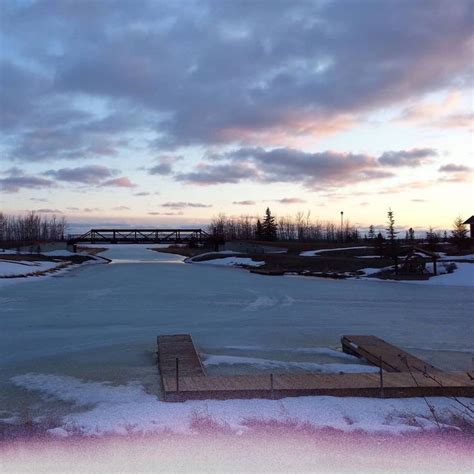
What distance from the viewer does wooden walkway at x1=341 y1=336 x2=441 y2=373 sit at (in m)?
8.47

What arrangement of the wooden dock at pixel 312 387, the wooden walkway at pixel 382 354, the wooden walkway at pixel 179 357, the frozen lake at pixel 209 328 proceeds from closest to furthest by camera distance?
the wooden dock at pixel 312 387
the wooden walkway at pixel 179 357
the wooden walkway at pixel 382 354
the frozen lake at pixel 209 328

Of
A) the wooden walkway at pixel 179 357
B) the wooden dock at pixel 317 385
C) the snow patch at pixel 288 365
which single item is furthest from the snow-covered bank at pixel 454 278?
the wooden dock at pixel 317 385

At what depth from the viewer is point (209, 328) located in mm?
13375

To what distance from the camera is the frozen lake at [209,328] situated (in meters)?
8.94

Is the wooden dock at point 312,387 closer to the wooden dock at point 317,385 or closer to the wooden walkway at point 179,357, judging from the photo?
the wooden dock at point 317,385

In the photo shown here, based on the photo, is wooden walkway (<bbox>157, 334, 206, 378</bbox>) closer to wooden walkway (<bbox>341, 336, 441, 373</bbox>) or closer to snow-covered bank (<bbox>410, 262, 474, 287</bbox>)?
wooden walkway (<bbox>341, 336, 441, 373</bbox>)

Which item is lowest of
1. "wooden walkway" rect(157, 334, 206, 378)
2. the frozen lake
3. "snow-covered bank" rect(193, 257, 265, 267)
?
"snow-covered bank" rect(193, 257, 265, 267)

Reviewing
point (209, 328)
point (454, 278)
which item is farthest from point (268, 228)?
point (209, 328)

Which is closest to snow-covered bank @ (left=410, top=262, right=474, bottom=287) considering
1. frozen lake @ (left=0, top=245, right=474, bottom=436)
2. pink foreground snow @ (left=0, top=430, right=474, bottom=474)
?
frozen lake @ (left=0, top=245, right=474, bottom=436)

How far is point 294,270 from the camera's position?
129 feet

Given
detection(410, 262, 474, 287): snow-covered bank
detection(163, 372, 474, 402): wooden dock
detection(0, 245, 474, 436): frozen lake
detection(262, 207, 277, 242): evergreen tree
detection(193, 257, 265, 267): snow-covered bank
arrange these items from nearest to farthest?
1. detection(163, 372, 474, 402): wooden dock
2. detection(0, 245, 474, 436): frozen lake
3. detection(410, 262, 474, 287): snow-covered bank
4. detection(193, 257, 265, 267): snow-covered bank
5. detection(262, 207, 277, 242): evergreen tree

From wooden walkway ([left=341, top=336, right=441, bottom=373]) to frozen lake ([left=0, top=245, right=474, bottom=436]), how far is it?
0.98ft

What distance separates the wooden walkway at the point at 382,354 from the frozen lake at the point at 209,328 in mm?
298

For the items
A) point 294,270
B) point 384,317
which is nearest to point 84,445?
point 384,317
